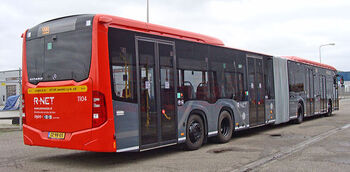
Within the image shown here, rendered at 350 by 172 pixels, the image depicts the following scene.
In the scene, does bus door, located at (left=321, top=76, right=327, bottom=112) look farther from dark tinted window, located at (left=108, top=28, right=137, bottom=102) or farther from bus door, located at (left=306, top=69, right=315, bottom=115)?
dark tinted window, located at (left=108, top=28, right=137, bottom=102)

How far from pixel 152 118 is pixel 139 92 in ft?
2.30

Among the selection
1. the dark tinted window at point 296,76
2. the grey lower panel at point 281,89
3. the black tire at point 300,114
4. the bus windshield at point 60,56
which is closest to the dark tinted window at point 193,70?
the bus windshield at point 60,56

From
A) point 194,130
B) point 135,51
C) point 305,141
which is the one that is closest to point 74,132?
point 135,51

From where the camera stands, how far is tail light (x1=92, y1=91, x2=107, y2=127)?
695 centimetres

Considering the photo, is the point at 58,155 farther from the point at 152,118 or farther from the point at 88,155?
the point at 152,118

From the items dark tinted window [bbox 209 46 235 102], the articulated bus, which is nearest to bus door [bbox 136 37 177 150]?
the articulated bus

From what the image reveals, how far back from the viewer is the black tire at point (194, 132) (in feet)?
30.8

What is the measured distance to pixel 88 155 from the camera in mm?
9250

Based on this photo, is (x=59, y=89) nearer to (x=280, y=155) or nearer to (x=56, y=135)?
(x=56, y=135)

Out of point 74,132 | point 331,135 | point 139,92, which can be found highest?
point 139,92

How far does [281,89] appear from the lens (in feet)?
50.9

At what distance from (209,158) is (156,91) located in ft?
6.50

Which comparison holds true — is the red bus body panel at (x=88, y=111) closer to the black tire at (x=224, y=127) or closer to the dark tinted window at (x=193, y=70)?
the dark tinted window at (x=193, y=70)

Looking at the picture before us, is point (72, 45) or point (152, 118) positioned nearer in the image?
point (72, 45)
